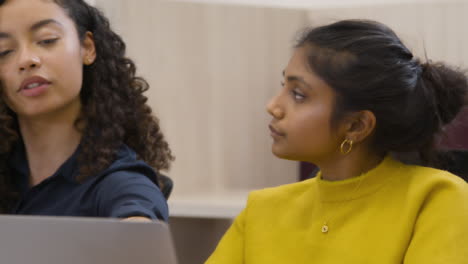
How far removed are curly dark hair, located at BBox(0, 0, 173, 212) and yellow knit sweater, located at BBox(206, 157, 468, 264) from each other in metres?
0.28

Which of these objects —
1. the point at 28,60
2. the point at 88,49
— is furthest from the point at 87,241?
the point at 88,49

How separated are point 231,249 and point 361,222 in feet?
0.75

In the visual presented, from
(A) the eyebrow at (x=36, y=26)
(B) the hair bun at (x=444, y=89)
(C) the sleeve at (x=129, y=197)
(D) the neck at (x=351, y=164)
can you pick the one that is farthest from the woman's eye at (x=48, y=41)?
(B) the hair bun at (x=444, y=89)

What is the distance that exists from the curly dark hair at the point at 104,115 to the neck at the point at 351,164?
41 centimetres

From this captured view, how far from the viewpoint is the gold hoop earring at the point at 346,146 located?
115 cm

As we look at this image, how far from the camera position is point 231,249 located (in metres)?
1.19

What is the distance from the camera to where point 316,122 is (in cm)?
114

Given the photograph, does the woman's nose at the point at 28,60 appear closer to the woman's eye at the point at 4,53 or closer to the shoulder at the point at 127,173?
the woman's eye at the point at 4,53

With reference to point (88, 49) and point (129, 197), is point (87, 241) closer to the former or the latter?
point (129, 197)

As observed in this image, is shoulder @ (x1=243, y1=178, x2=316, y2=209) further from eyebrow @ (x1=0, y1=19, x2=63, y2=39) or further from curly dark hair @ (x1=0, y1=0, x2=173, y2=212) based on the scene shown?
eyebrow @ (x1=0, y1=19, x2=63, y2=39)

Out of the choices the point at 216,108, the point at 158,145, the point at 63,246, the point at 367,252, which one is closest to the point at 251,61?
the point at 216,108

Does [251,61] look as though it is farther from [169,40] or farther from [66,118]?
[66,118]

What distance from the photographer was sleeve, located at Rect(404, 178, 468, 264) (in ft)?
3.25

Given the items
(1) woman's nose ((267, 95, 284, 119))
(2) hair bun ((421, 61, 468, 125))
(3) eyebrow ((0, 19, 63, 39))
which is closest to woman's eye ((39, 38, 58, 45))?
(3) eyebrow ((0, 19, 63, 39))
